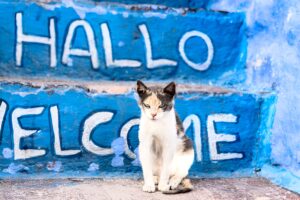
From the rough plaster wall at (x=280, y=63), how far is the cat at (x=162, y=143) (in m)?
0.67

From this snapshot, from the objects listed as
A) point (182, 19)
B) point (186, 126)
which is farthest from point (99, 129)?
point (182, 19)

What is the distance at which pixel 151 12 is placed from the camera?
3.67 metres

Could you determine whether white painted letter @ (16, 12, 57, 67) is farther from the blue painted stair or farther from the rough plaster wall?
the rough plaster wall

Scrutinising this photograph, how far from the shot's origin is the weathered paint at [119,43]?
3445mm

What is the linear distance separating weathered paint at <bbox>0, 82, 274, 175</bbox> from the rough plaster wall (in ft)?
0.62

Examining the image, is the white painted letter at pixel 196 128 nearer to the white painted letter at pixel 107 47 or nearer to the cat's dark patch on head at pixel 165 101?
the cat's dark patch on head at pixel 165 101

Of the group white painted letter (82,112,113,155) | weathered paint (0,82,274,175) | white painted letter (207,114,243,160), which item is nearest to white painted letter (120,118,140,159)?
weathered paint (0,82,274,175)

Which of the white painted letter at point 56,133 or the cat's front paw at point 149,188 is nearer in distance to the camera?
the cat's front paw at point 149,188

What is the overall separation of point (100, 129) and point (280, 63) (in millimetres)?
1322

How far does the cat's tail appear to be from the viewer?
298cm

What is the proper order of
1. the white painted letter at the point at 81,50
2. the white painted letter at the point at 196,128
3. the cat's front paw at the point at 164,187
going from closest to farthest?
the cat's front paw at the point at 164,187 → the white painted letter at the point at 196,128 → the white painted letter at the point at 81,50

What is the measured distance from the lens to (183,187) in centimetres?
307

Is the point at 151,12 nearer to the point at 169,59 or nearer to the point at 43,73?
the point at 169,59

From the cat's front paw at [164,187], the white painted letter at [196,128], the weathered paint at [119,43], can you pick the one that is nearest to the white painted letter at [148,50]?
the weathered paint at [119,43]
